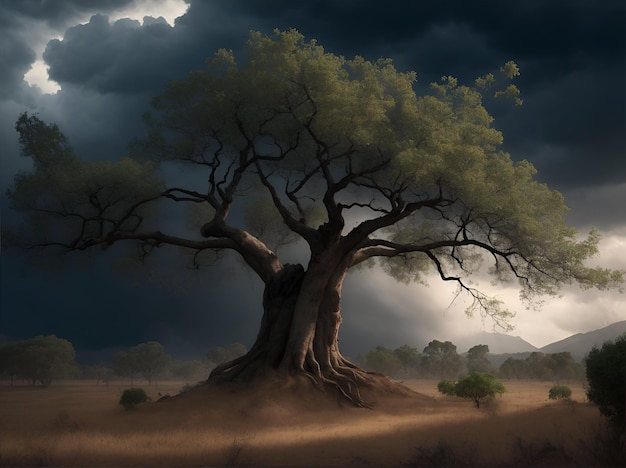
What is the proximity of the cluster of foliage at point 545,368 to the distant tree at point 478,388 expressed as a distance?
2781 inches

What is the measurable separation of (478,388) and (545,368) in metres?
75.4

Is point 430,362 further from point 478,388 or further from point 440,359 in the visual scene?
point 478,388

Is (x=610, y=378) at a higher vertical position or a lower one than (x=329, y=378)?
higher

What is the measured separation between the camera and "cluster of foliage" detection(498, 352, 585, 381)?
316ft

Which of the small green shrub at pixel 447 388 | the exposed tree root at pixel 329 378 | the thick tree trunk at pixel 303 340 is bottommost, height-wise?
the small green shrub at pixel 447 388

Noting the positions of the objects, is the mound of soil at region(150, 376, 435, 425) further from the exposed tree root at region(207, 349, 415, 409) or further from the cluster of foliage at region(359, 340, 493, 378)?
the cluster of foliage at region(359, 340, 493, 378)

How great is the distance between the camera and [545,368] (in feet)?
330

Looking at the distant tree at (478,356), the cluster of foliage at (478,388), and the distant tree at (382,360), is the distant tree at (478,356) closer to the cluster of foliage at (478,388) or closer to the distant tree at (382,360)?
the distant tree at (382,360)

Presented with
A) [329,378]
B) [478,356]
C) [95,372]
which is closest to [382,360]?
[478,356]

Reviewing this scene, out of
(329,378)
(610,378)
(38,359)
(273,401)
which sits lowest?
(273,401)

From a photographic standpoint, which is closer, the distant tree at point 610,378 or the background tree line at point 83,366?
the distant tree at point 610,378

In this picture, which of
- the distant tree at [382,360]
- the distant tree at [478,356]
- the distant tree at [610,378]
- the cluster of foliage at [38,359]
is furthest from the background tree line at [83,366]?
the distant tree at [610,378]

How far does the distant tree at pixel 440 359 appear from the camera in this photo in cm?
11106

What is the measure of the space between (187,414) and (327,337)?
885 centimetres
